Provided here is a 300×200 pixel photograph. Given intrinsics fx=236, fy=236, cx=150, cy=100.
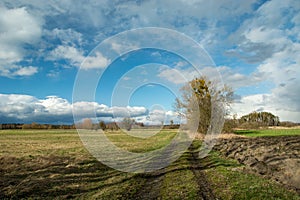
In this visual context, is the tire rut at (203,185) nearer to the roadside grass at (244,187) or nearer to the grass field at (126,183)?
the grass field at (126,183)

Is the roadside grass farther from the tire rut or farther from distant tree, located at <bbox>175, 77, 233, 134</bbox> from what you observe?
distant tree, located at <bbox>175, 77, 233, 134</bbox>

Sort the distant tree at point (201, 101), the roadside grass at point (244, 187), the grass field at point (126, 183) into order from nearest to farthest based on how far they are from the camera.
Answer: the roadside grass at point (244, 187)
the grass field at point (126, 183)
the distant tree at point (201, 101)

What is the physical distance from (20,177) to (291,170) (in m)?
12.2

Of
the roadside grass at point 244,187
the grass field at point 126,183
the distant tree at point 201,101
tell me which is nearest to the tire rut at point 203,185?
the grass field at point 126,183

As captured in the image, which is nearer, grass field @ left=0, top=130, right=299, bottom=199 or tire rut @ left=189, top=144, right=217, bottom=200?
tire rut @ left=189, top=144, right=217, bottom=200

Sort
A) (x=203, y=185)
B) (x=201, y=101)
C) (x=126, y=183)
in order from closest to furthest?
(x=203, y=185) < (x=126, y=183) < (x=201, y=101)

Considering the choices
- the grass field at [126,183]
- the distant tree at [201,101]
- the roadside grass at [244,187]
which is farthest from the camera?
the distant tree at [201,101]

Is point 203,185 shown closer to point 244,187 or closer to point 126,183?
point 244,187

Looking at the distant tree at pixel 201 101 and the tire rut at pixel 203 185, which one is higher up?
the distant tree at pixel 201 101

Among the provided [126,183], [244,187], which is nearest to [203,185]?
[244,187]

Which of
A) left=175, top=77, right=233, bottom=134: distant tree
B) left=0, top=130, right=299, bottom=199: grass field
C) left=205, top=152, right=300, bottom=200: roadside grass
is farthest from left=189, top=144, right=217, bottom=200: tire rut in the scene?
left=175, top=77, right=233, bottom=134: distant tree

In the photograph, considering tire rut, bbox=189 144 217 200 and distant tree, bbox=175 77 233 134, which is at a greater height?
distant tree, bbox=175 77 233 134

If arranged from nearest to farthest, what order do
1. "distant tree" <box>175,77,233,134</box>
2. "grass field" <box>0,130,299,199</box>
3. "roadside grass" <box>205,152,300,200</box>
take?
"roadside grass" <box>205,152,300,200</box>
"grass field" <box>0,130,299,199</box>
"distant tree" <box>175,77,233,134</box>

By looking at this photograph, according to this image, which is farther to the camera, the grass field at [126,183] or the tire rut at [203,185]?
the grass field at [126,183]
